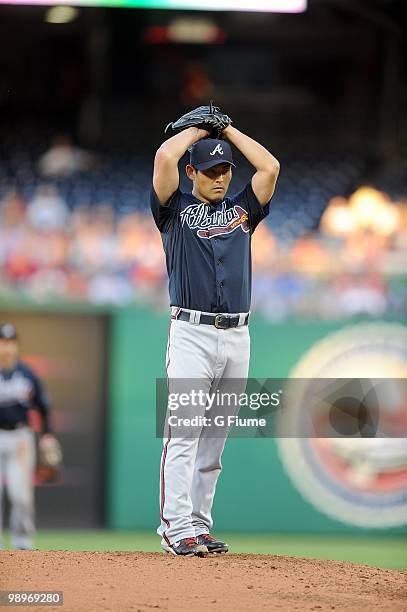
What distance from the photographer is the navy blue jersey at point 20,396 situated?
681cm

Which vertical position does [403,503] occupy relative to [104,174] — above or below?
below

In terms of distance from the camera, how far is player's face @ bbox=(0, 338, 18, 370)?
684cm

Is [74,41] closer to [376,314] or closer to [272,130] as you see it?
[272,130]

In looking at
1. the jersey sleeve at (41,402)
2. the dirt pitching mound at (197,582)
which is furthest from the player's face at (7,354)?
the dirt pitching mound at (197,582)

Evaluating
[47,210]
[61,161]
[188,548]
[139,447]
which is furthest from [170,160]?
[61,161]

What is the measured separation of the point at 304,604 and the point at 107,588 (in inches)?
24.7

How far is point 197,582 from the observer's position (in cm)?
356

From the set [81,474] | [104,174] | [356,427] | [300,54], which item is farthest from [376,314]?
[300,54]

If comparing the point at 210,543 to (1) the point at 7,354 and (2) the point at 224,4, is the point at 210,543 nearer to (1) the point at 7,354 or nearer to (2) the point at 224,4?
(1) the point at 7,354

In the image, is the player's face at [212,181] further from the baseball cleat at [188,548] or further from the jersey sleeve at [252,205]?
the baseball cleat at [188,548]

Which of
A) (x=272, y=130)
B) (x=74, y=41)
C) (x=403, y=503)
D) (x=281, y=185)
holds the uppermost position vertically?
(x=74, y=41)

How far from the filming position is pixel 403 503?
279 inches

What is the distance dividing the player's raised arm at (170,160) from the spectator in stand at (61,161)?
5.37 meters

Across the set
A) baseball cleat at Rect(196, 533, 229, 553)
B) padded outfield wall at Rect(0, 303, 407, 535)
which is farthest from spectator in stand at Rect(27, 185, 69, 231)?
baseball cleat at Rect(196, 533, 229, 553)
